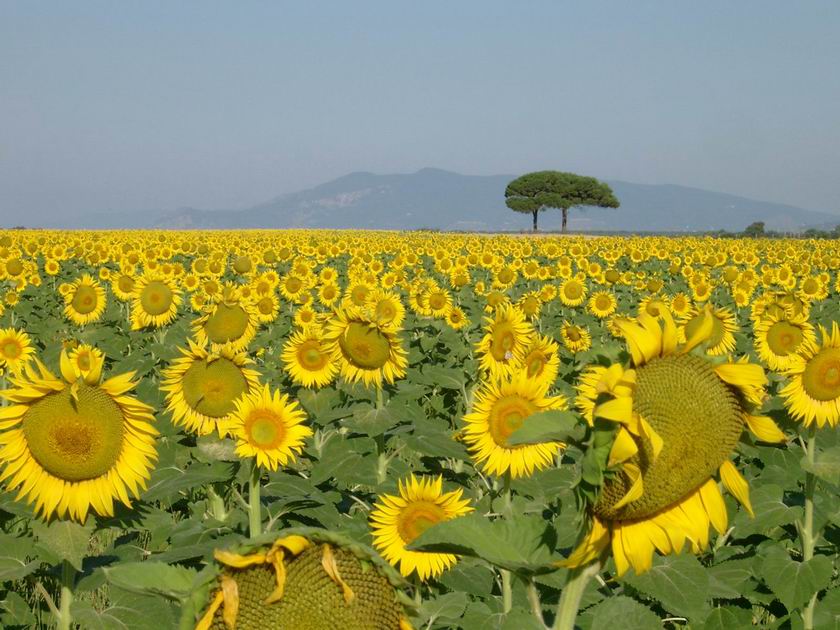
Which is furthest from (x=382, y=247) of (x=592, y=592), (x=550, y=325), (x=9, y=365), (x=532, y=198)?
(x=532, y=198)

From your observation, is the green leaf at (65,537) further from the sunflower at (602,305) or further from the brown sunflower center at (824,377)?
the sunflower at (602,305)

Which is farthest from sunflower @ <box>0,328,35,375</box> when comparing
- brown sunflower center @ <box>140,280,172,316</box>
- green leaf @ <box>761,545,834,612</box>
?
green leaf @ <box>761,545,834,612</box>

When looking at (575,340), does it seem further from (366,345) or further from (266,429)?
(266,429)

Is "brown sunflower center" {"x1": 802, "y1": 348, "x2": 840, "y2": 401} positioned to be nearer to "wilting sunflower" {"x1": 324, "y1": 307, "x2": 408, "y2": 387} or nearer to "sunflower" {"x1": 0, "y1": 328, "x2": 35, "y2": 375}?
"wilting sunflower" {"x1": 324, "y1": 307, "x2": 408, "y2": 387}

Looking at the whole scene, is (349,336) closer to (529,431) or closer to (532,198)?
(529,431)

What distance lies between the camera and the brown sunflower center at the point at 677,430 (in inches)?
Answer: 56.3

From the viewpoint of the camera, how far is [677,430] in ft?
4.73

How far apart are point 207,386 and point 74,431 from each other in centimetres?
172

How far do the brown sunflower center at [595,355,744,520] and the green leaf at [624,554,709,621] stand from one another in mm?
1026

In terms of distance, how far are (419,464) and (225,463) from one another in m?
2.85

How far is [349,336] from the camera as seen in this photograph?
17.8 feet

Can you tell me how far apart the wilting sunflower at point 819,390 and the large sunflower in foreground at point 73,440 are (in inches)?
148

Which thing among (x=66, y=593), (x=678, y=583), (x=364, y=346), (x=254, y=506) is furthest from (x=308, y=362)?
(x=678, y=583)

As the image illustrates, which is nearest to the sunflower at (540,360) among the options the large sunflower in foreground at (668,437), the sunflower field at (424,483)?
the sunflower field at (424,483)
